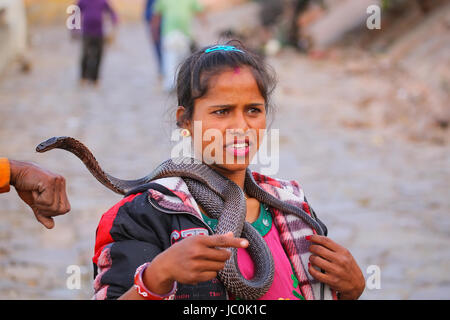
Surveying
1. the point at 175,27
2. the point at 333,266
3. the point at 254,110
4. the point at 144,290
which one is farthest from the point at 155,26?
the point at 144,290

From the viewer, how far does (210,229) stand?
76.5 inches

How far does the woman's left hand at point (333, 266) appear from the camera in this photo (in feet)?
6.57

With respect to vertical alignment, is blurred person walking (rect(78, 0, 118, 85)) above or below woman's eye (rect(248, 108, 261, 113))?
above

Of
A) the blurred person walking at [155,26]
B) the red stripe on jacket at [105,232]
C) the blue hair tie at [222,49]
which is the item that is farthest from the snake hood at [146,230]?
the blurred person walking at [155,26]

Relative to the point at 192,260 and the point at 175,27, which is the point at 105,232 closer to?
the point at 192,260

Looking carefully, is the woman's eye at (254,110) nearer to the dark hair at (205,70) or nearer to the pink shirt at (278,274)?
the dark hair at (205,70)

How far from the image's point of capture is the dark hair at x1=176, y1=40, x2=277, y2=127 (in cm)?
208

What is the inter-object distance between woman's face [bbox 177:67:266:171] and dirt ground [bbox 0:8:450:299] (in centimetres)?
37

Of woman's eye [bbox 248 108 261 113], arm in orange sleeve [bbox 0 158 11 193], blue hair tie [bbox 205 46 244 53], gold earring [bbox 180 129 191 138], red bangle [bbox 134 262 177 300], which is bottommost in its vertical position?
red bangle [bbox 134 262 177 300]

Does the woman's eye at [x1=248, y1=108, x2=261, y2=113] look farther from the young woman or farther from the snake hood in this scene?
the snake hood

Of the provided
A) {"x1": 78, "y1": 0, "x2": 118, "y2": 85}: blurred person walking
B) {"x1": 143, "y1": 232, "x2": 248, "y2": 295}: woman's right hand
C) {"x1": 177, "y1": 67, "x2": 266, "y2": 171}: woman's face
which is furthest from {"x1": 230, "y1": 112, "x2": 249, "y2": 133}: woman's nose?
{"x1": 78, "y1": 0, "x2": 118, "y2": 85}: blurred person walking

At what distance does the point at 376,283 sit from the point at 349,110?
562cm

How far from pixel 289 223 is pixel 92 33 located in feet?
31.3

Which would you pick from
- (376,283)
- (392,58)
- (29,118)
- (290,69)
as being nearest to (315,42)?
(290,69)
